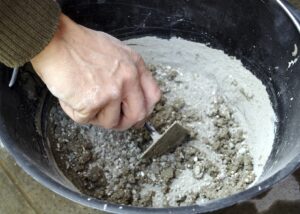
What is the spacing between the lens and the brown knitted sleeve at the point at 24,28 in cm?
87

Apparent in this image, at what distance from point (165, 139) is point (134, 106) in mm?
241

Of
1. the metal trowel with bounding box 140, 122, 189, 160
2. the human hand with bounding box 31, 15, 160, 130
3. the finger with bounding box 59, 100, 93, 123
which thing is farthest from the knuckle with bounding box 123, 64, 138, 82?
the metal trowel with bounding box 140, 122, 189, 160

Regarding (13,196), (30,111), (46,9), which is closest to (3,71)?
(30,111)

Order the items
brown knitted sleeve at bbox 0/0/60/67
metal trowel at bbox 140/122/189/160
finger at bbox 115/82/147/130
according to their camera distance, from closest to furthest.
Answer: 1. brown knitted sleeve at bbox 0/0/60/67
2. finger at bbox 115/82/147/130
3. metal trowel at bbox 140/122/189/160

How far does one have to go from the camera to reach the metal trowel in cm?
118

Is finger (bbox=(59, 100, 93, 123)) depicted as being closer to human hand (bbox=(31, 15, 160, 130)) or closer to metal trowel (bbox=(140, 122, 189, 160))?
human hand (bbox=(31, 15, 160, 130))

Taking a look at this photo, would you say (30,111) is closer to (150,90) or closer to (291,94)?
(150,90)

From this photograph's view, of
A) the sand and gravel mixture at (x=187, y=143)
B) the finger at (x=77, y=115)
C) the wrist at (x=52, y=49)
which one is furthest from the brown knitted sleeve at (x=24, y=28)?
the sand and gravel mixture at (x=187, y=143)

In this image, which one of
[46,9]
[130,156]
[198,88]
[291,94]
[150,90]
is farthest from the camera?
[198,88]

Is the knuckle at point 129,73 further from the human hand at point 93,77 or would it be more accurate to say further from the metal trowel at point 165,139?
the metal trowel at point 165,139

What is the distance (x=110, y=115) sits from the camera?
98 centimetres

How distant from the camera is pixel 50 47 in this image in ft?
3.00

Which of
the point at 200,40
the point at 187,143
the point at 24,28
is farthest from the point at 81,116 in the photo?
the point at 200,40

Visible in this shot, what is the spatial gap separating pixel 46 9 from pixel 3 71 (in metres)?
0.25
